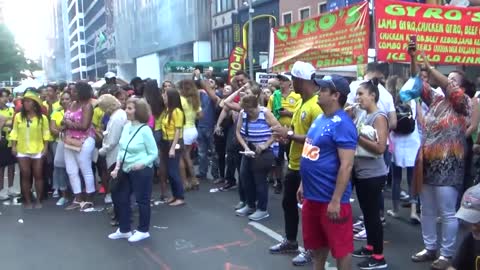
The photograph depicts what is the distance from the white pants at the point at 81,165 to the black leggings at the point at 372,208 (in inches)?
164

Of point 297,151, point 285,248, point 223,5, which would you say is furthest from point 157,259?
point 223,5

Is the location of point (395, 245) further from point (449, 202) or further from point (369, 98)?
point (369, 98)

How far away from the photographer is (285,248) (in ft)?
17.7

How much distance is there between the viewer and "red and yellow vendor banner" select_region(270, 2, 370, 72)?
21.2ft

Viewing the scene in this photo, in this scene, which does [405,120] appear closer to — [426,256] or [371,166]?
[371,166]

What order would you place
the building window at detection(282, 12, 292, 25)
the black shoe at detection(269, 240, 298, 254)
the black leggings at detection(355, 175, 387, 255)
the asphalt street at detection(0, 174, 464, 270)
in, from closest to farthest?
1. the black leggings at detection(355, 175, 387, 255)
2. the asphalt street at detection(0, 174, 464, 270)
3. the black shoe at detection(269, 240, 298, 254)
4. the building window at detection(282, 12, 292, 25)

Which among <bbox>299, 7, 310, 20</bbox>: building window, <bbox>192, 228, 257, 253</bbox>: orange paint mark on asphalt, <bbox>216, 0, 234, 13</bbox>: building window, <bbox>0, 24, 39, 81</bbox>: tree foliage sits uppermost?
<bbox>216, 0, 234, 13</bbox>: building window

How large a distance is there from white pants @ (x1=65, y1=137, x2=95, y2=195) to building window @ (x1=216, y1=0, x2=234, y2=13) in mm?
37488

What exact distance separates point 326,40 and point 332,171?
3.63m

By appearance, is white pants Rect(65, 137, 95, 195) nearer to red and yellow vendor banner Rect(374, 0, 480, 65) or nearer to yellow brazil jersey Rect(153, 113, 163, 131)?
yellow brazil jersey Rect(153, 113, 163, 131)

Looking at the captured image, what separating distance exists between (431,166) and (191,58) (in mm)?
47188

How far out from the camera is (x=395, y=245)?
5555 mm

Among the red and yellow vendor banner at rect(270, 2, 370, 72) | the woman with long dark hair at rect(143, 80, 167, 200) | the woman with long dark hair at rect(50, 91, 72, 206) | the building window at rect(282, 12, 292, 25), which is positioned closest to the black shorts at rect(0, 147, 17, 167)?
the woman with long dark hair at rect(50, 91, 72, 206)

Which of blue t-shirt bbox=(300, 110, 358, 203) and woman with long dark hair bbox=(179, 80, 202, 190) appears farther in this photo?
woman with long dark hair bbox=(179, 80, 202, 190)
